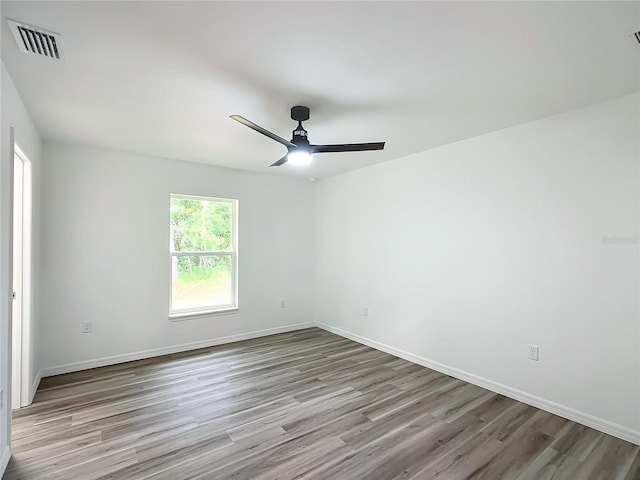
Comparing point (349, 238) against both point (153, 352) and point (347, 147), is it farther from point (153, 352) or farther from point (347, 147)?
point (153, 352)

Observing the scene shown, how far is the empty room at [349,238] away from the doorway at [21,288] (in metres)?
0.02

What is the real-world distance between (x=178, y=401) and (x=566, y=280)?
11.3 feet

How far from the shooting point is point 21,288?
9.07 feet

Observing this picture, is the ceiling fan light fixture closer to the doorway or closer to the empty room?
the empty room

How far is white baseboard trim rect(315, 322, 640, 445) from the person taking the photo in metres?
2.40

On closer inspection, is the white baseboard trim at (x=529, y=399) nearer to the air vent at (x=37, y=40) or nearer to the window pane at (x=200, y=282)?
the window pane at (x=200, y=282)

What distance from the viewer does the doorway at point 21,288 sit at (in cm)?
275

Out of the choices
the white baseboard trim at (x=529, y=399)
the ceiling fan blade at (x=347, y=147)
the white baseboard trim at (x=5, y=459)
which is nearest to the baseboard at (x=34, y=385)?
the white baseboard trim at (x=5, y=459)

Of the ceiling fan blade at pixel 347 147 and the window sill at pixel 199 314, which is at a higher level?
the ceiling fan blade at pixel 347 147

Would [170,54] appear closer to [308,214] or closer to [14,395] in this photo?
[14,395]

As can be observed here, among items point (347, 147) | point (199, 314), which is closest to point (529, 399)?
point (347, 147)

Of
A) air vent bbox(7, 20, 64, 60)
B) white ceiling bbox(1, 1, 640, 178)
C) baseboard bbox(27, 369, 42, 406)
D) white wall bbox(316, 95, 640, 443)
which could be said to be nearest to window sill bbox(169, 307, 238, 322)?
baseboard bbox(27, 369, 42, 406)

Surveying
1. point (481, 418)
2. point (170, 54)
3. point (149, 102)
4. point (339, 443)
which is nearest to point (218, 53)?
point (170, 54)

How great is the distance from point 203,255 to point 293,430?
2738 millimetres
